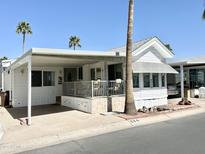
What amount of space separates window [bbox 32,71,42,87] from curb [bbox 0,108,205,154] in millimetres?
9397

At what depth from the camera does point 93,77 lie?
17.5m

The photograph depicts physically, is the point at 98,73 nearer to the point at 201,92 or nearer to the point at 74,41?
the point at 201,92

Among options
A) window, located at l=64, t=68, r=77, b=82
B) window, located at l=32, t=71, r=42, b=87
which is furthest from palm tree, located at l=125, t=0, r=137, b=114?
window, located at l=32, t=71, r=42, b=87

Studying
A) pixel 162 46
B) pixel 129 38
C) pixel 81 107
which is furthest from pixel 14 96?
pixel 162 46

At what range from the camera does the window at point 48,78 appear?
721 inches

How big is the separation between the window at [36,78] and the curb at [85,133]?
9397 millimetres

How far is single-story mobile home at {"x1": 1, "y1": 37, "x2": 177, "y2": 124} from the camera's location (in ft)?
43.2

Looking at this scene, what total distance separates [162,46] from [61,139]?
35.6 ft

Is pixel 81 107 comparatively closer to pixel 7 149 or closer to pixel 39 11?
pixel 7 149

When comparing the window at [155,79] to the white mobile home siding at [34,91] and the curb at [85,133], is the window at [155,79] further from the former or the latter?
the white mobile home siding at [34,91]

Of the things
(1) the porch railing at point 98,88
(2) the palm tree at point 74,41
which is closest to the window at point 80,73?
(1) the porch railing at point 98,88

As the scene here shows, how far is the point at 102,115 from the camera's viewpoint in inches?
488

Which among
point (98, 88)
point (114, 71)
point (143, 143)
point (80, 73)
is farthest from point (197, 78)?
point (143, 143)

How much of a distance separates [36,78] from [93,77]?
4.47 meters
